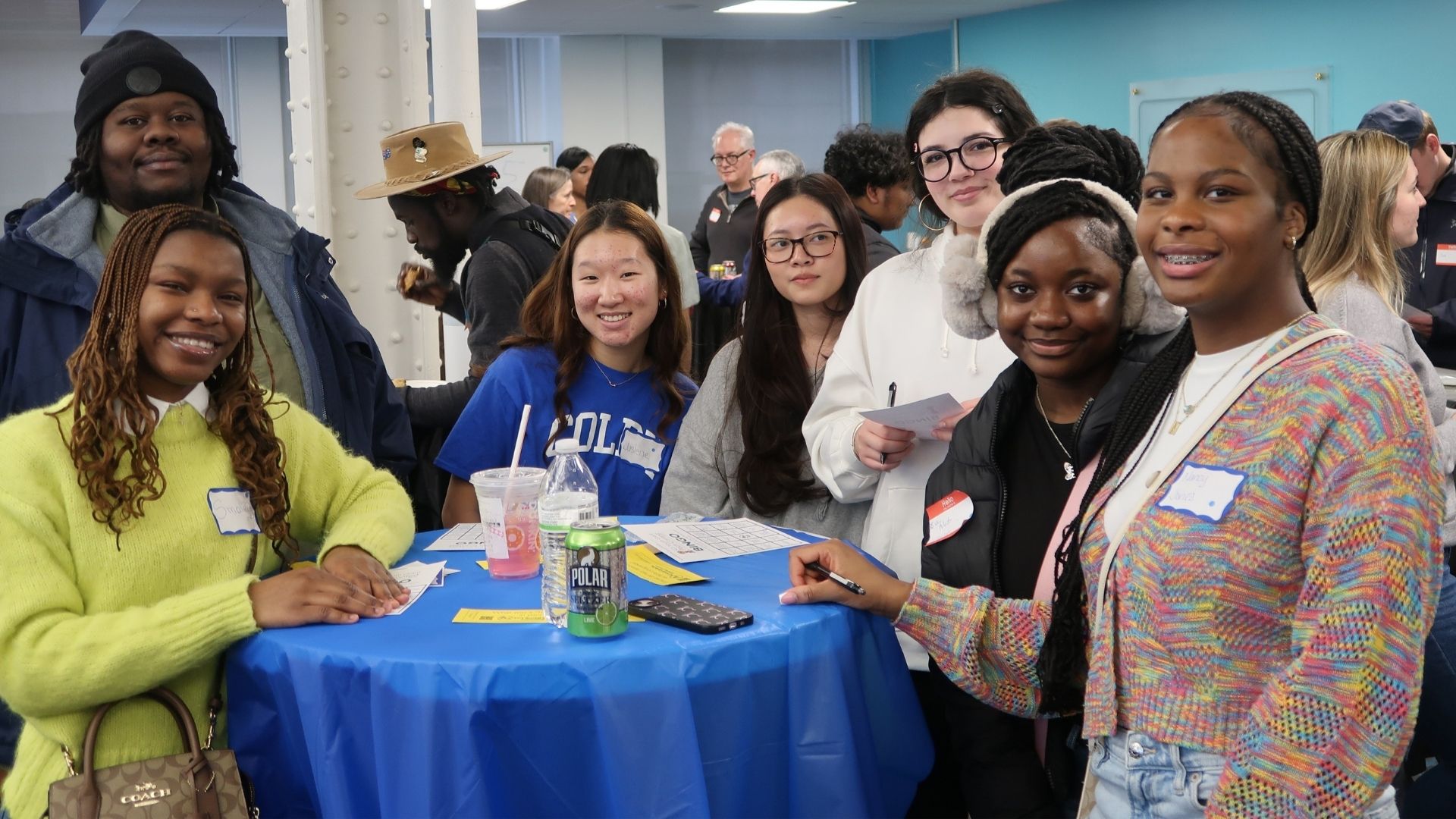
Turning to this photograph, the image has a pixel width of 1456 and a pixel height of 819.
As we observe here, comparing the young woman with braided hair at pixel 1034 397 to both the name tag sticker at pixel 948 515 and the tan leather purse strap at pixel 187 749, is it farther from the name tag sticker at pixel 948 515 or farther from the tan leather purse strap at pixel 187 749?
the tan leather purse strap at pixel 187 749

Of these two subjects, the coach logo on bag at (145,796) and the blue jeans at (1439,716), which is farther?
the blue jeans at (1439,716)

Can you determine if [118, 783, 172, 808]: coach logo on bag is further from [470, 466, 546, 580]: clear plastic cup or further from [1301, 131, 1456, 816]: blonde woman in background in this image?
[1301, 131, 1456, 816]: blonde woman in background

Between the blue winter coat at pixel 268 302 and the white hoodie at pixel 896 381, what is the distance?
3.77 ft

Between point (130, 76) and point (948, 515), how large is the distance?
192cm

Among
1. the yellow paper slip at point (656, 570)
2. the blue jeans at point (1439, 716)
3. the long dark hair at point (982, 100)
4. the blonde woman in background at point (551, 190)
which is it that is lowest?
the blue jeans at point (1439, 716)

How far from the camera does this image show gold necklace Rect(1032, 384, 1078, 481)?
6.22 ft

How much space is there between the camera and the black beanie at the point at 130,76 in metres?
2.55

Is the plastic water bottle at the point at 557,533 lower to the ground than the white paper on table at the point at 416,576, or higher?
higher

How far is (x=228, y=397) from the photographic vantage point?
2.10 meters

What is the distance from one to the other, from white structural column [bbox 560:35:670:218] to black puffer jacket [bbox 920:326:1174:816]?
11713 mm

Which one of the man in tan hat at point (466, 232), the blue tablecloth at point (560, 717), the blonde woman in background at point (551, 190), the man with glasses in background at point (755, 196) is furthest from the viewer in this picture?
the blonde woman in background at point (551, 190)

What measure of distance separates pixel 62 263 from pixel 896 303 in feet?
5.59

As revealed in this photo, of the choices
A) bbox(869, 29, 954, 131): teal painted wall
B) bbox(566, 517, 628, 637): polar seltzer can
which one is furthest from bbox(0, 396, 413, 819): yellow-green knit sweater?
bbox(869, 29, 954, 131): teal painted wall

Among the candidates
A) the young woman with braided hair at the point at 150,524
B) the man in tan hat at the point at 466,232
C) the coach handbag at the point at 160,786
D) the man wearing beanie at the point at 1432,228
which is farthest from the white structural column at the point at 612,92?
the coach handbag at the point at 160,786
